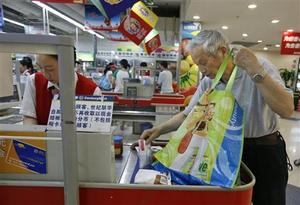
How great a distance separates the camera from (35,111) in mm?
1847

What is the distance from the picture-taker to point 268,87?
3.75 feet

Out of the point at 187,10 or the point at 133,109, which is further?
the point at 187,10

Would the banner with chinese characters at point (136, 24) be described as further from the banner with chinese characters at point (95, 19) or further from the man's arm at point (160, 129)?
the man's arm at point (160, 129)

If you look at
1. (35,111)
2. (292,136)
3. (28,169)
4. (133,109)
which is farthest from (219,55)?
(292,136)

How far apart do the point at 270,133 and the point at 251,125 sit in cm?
13

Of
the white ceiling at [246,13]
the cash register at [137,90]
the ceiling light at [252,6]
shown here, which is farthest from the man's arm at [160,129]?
the ceiling light at [252,6]

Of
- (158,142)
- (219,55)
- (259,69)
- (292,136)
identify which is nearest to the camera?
(259,69)

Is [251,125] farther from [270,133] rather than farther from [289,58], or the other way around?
[289,58]

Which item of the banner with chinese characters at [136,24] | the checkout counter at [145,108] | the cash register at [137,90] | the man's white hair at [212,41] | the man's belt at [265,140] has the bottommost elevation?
the checkout counter at [145,108]

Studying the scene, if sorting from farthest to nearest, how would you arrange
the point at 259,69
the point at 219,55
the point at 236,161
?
the point at 219,55
the point at 259,69
the point at 236,161

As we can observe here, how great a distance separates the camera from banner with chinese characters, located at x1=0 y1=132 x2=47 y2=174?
3.21ft

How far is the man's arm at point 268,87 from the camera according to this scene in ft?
3.62

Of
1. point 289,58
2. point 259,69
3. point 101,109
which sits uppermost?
point 289,58

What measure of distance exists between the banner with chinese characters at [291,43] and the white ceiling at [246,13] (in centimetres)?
30
